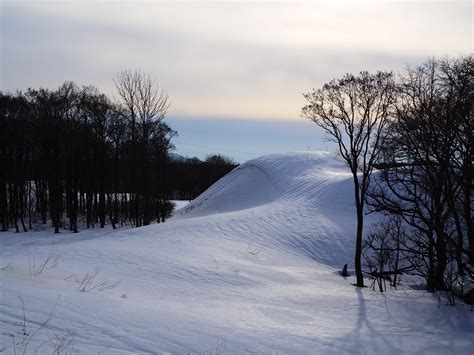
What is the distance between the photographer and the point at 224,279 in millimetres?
15133

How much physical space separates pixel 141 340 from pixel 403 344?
17.5 feet

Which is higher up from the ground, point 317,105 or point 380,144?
point 317,105

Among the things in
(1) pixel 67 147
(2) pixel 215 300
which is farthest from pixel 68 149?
(2) pixel 215 300

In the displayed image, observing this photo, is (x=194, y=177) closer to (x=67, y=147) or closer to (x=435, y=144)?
(x=67, y=147)

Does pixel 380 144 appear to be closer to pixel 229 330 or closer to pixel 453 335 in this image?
pixel 453 335

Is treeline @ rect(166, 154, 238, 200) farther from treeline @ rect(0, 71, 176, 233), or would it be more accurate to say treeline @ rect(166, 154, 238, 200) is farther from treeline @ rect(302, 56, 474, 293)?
treeline @ rect(302, 56, 474, 293)

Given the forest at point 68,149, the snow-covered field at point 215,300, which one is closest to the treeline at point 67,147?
the forest at point 68,149

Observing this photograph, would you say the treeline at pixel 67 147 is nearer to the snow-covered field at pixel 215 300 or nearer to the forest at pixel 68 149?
the forest at pixel 68 149

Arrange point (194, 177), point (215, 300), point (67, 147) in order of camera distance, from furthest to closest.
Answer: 1. point (194, 177)
2. point (67, 147)
3. point (215, 300)

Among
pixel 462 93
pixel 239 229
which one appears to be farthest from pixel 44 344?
pixel 239 229

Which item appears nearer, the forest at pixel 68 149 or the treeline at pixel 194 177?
the forest at pixel 68 149

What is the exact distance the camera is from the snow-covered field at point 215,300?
6.02 metres

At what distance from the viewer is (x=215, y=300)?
11.1 metres

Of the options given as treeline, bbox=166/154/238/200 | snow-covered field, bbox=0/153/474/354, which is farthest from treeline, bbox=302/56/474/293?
treeline, bbox=166/154/238/200
